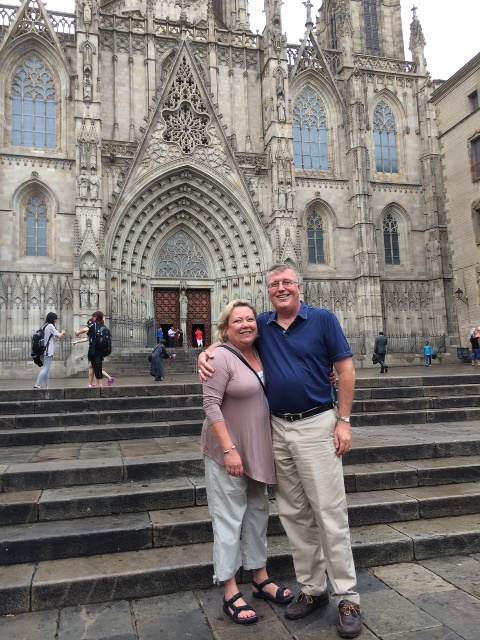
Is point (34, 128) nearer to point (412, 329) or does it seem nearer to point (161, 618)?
point (412, 329)

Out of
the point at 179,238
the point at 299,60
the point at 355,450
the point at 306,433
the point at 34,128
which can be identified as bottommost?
the point at 355,450

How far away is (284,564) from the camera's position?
13.9ft

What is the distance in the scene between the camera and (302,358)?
3.66 meters

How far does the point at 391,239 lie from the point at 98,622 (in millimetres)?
28676

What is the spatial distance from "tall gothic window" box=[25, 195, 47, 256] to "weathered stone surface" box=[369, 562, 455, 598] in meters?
23.6

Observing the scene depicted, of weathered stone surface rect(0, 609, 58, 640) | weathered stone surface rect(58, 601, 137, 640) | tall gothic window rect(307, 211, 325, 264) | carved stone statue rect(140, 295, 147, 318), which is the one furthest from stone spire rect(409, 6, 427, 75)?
weathered stone surface rect(0, 609, 58, 640)

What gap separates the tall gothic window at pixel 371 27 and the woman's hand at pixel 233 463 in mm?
33648

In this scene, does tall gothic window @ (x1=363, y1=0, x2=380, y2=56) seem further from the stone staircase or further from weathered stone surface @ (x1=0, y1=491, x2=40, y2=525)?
weathered stone surface @ (x1=0, y1=491, x2=40, y2=525)

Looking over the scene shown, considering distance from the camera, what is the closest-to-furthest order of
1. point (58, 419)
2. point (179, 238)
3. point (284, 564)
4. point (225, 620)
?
point (225, 620) < point (284, 564) < point (58, 419) < point (179, 238)

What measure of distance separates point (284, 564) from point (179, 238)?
24417 millimetres

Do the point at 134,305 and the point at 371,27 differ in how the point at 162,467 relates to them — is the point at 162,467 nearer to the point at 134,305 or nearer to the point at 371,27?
the point at 134,305

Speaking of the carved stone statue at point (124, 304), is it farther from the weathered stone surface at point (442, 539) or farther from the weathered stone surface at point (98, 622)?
the weathered stone surface at point (98, 622)

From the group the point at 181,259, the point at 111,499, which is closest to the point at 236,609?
the point at 111,499

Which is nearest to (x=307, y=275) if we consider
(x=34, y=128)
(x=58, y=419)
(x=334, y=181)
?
(x=334, y=181)
